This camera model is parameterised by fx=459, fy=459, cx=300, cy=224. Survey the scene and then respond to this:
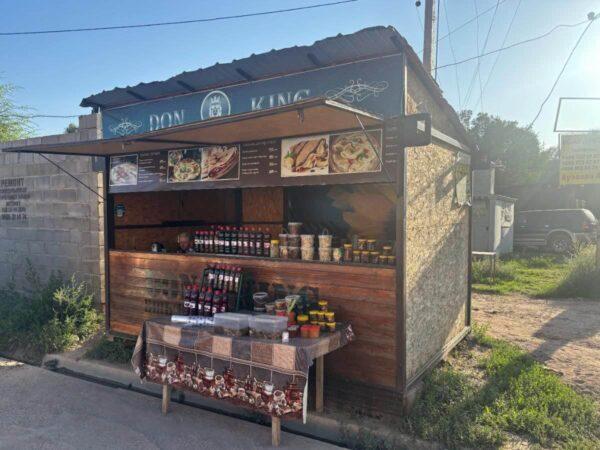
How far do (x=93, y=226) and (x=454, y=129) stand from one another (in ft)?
18.6

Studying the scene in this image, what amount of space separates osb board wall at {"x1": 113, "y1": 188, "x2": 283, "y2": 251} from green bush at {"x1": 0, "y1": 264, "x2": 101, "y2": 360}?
1.28m

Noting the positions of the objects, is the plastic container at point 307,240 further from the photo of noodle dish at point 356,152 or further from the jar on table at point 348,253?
the photo of noodle dish at point 356,152

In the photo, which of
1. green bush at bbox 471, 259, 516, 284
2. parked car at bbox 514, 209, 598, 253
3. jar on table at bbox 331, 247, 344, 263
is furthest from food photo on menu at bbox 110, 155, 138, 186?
parked car at bbox 514, 209, 598, 253

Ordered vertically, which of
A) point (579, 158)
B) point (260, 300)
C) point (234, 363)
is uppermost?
point (579, 158)

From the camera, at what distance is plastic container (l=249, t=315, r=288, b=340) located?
4039 mm

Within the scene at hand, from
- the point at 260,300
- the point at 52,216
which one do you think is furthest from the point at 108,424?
the point at 52,216

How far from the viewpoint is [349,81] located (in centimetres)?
475

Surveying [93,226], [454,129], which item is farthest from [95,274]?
[454,129]

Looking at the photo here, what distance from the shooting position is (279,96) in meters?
5.32

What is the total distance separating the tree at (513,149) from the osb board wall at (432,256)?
25492 mm

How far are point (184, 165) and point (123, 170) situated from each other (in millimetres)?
1135

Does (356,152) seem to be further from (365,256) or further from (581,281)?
(581,281)

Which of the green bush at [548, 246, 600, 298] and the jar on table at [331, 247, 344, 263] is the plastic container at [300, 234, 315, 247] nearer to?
the jar on table at [331, 247, 344, 263]

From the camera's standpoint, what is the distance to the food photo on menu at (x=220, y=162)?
17.5ft
